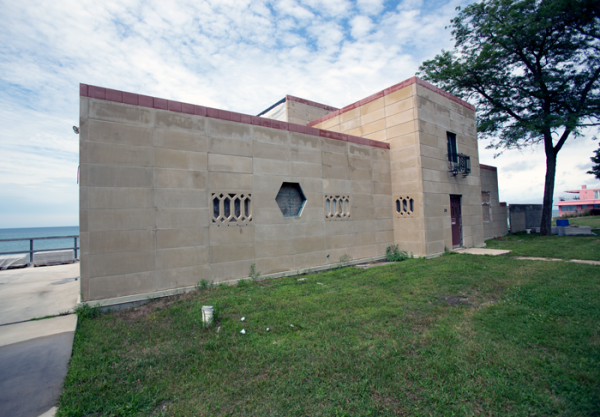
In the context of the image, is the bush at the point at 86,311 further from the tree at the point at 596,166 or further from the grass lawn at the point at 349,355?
the tree at the point at 596,166

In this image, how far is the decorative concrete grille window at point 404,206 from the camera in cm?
1141

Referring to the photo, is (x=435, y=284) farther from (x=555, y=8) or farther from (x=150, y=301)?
(x=555, y=8)

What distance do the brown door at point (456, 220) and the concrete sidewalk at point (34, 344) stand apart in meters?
13.2

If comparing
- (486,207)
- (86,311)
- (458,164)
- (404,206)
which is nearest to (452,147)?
(458,164)

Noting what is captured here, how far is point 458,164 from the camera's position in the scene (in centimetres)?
1304

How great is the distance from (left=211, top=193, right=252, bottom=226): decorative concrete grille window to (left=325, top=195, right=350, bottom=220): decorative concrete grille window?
294 cm

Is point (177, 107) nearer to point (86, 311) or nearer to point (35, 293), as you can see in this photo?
point (86, 311)

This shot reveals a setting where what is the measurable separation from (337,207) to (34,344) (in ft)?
26.2

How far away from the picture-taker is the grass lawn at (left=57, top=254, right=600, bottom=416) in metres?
2.88

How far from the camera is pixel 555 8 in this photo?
15.3 m

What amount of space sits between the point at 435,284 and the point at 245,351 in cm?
502

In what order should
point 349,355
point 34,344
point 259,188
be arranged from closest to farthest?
point 349,355
point 34,344
point 259,188

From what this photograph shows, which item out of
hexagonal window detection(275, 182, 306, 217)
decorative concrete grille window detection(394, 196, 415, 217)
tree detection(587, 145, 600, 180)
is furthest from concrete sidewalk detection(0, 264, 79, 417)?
tree detection(587, 145, 600, 180)

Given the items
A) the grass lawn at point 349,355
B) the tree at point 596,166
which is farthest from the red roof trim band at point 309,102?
the tree at point 596,166
